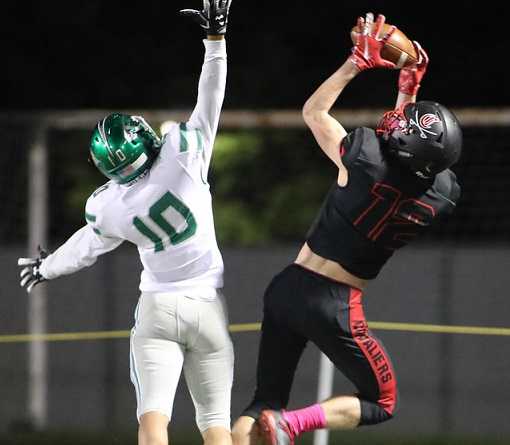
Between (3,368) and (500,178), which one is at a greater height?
(500,178)

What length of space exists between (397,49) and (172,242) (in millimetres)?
1231

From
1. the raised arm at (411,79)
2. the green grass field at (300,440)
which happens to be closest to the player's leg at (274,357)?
the raised arm at (411,79)

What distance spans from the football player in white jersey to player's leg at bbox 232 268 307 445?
11.0 inches

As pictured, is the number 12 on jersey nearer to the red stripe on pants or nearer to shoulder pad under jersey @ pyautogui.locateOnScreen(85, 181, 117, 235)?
shoulder pad under jersey @ pyautogui.locateOnScreen(85, 181, 117, 235)

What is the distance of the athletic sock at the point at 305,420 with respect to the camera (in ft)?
18.2

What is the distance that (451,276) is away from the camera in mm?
7508

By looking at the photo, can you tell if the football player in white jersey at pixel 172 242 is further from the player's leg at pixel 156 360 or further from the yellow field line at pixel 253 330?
the yellow field line at pixel 253 330

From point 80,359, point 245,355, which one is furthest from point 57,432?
point 245,355

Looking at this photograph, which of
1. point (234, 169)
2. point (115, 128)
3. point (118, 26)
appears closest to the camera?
point (115, 128)

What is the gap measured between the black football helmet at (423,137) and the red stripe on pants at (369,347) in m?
0.61

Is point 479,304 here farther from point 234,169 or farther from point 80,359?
point 234,169

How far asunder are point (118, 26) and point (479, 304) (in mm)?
6884

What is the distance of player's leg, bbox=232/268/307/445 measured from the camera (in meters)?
5.57

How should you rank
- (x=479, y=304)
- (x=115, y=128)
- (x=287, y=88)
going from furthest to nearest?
(x=287, y=88), (x=479, y=304), (x=115, y=128)
